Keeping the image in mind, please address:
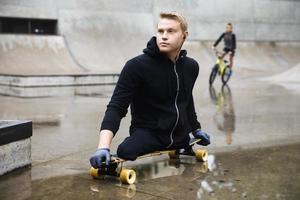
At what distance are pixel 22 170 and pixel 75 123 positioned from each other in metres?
2.70

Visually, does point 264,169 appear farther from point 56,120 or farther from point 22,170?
point 56,120

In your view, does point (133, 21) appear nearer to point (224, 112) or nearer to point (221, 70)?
point (221, 70)

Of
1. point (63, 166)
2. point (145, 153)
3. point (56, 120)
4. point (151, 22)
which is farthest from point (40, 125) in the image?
point (151, 22)

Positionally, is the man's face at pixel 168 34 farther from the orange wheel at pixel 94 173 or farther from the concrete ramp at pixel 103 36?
the concrete ramp at pixel 103 36

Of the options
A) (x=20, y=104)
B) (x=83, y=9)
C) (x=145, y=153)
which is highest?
(x=83, y=9)

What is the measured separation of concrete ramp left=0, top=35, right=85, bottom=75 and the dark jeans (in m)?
9.50

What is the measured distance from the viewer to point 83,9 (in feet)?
56.2

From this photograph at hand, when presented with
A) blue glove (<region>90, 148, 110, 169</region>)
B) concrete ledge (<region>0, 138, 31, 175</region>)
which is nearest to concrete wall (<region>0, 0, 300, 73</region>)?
concrete ledge (<region>0, 138, 31, 175</region>)

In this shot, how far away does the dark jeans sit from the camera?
12.3 feet

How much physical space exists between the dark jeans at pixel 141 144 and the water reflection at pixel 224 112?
144 centimetres

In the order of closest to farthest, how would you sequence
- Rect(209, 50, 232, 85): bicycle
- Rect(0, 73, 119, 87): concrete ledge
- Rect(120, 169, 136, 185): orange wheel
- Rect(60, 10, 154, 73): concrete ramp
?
Rect(120, 169, 136, 185): orange wheel < Rect(0, 73, 119, 87): concrete ledge < Rect(209, 50, 232, 85): bicycle < Rect(60, 10, 154, 73): concrete ramp

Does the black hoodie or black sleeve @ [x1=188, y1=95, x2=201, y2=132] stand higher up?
the black hoodie

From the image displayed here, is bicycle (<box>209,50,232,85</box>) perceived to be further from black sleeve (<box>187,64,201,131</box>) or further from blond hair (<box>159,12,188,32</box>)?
blond hair (<box>159,12,188,32</box>)

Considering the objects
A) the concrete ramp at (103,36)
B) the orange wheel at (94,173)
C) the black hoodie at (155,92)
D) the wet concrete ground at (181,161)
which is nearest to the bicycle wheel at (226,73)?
the concrete ramp at (103,36)
